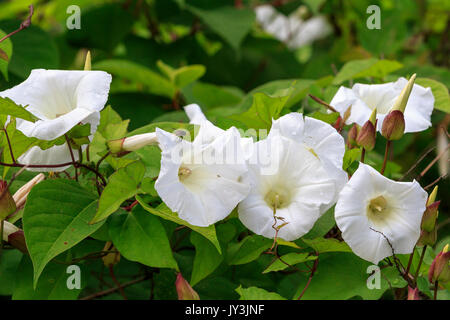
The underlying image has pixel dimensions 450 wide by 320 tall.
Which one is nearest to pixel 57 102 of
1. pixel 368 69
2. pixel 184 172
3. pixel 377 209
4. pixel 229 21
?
pixel 184 172

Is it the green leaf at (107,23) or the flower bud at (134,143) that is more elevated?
the green leaf at (107,23)

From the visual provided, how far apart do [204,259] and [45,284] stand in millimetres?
213

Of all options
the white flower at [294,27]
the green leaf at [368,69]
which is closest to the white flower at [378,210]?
the green leaf at [368,69]

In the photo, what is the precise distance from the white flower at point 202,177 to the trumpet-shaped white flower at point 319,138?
0.22 feet

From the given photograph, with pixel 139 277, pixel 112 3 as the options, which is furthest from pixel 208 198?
pixel 112 3

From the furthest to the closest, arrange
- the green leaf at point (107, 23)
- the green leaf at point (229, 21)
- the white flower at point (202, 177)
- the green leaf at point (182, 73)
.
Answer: the green leaf at point (107, 23)
the green leaf at point (229, 21)
the green leaf at point (182, 73)
the white flower at point (202, 177)

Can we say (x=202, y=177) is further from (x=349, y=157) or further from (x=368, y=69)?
(x=368, y=69)

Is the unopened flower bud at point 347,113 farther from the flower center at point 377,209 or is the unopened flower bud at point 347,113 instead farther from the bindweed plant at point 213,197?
the flower center at point 377,209

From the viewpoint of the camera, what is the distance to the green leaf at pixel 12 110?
617 millimetres

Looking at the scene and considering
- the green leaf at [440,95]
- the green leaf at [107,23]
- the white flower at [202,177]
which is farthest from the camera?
the green leaf at [107,23]

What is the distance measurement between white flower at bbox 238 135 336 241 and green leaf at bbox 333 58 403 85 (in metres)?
Result: 0.34

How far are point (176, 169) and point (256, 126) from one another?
8.6 inches

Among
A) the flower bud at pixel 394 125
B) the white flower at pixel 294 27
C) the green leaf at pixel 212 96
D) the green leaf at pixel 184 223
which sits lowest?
the green leaf at pixel 184 223

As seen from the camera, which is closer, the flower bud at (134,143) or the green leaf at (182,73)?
the flower bud at (134,143)
